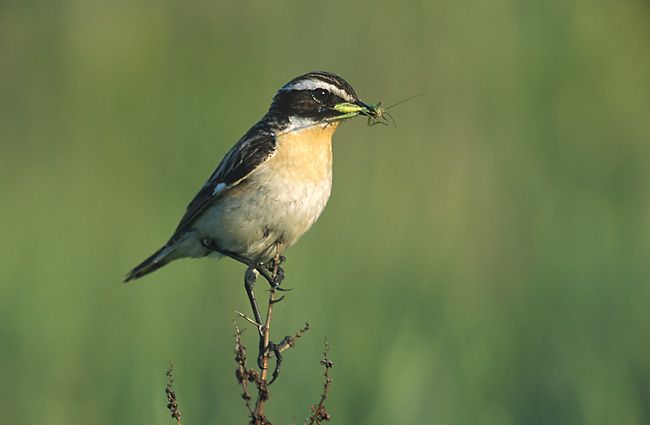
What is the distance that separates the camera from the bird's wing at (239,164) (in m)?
5.69

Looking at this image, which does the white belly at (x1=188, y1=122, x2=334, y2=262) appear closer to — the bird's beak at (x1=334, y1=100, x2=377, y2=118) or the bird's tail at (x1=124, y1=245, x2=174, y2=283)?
the bird's beak at (x1=334, y1=100, x2=377, y2=118)

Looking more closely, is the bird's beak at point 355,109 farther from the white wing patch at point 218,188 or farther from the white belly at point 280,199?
Result: the white wing patch at point 218,188

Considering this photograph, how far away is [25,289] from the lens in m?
7.19

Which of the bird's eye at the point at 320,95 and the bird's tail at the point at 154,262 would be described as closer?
the bird's eye at the point at 320,95

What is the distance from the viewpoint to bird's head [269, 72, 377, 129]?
18.5 feet

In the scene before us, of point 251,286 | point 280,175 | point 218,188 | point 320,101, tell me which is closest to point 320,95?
point 320,101

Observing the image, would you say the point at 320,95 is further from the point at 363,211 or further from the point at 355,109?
the point at 363,211

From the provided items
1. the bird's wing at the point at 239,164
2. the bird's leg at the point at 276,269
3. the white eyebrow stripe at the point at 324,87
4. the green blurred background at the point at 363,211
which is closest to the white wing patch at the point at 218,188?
the bird's wing at the point at 239,164

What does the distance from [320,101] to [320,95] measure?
0.09ft

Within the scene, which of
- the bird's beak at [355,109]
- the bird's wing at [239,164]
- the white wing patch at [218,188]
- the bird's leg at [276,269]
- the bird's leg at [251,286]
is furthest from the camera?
the white wing patch at [218,188]

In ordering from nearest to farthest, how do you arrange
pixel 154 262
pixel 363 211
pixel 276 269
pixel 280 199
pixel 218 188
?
1. pixel 276 269
2. pixel 280 199
3. pixel 218 188
4. pixel 154 262
5. pixel 363 211

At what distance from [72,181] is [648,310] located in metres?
4.62

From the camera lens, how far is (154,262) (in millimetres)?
6371

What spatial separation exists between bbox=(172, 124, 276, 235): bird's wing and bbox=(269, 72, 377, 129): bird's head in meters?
0.16
